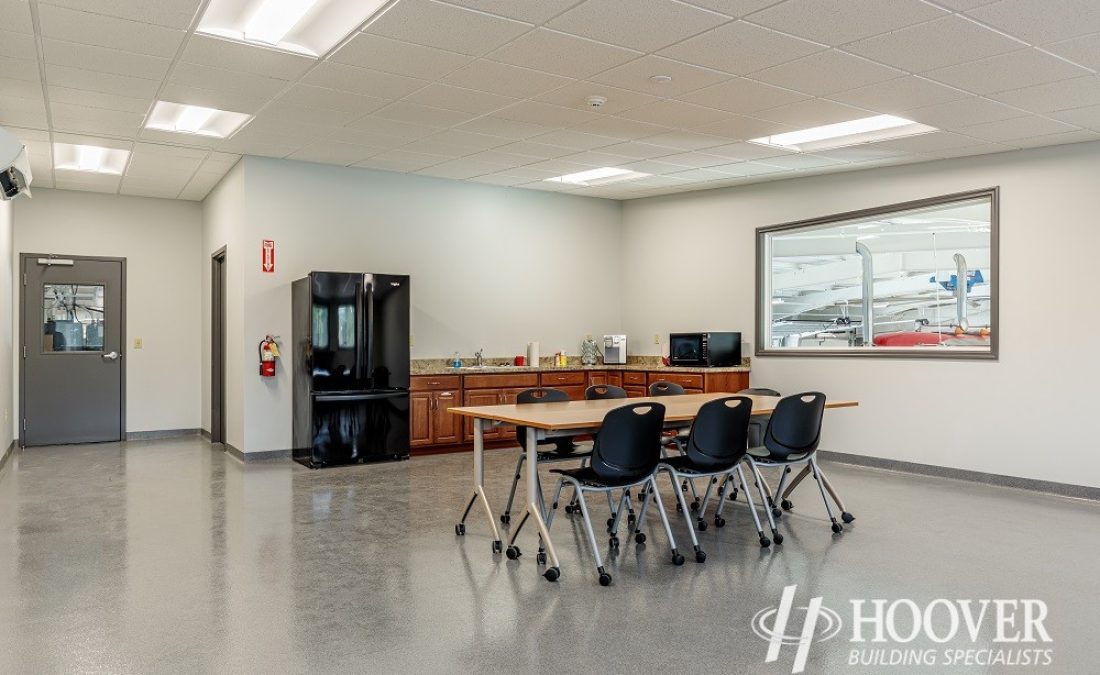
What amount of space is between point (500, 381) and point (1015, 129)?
5088 millimetres

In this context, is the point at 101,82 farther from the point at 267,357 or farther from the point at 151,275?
the point at 151,275

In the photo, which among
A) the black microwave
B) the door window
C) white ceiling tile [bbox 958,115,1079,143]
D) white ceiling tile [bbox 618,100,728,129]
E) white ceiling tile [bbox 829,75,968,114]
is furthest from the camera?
the door window

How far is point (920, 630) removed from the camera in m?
3.25

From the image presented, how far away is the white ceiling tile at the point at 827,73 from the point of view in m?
4.54

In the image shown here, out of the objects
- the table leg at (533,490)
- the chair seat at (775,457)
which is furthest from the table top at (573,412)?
the chair seat at (775,457)

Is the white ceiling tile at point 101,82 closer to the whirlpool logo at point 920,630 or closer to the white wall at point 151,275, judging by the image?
the white wall at point 151,275

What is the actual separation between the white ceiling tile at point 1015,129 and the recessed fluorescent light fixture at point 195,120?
5.48 metres

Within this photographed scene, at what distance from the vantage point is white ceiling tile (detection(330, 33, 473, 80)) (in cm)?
442

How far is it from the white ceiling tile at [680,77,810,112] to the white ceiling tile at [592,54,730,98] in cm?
10

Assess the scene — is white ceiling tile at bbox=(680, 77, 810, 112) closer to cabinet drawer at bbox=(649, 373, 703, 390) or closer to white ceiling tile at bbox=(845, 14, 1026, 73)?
white ceiling tile at bbox=(845, 14, 1026, 73)

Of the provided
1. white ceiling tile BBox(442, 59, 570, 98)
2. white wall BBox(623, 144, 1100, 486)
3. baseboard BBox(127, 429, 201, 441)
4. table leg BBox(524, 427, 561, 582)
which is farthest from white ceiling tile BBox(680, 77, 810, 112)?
baseboard BBox(127, 429, 201, 441)

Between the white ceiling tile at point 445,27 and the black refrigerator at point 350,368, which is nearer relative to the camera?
the white ceiling tile at point 445,27

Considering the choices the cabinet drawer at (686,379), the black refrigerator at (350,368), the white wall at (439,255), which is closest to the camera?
the black refrigerator at (350,368)

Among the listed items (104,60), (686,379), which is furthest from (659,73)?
(686,379)
